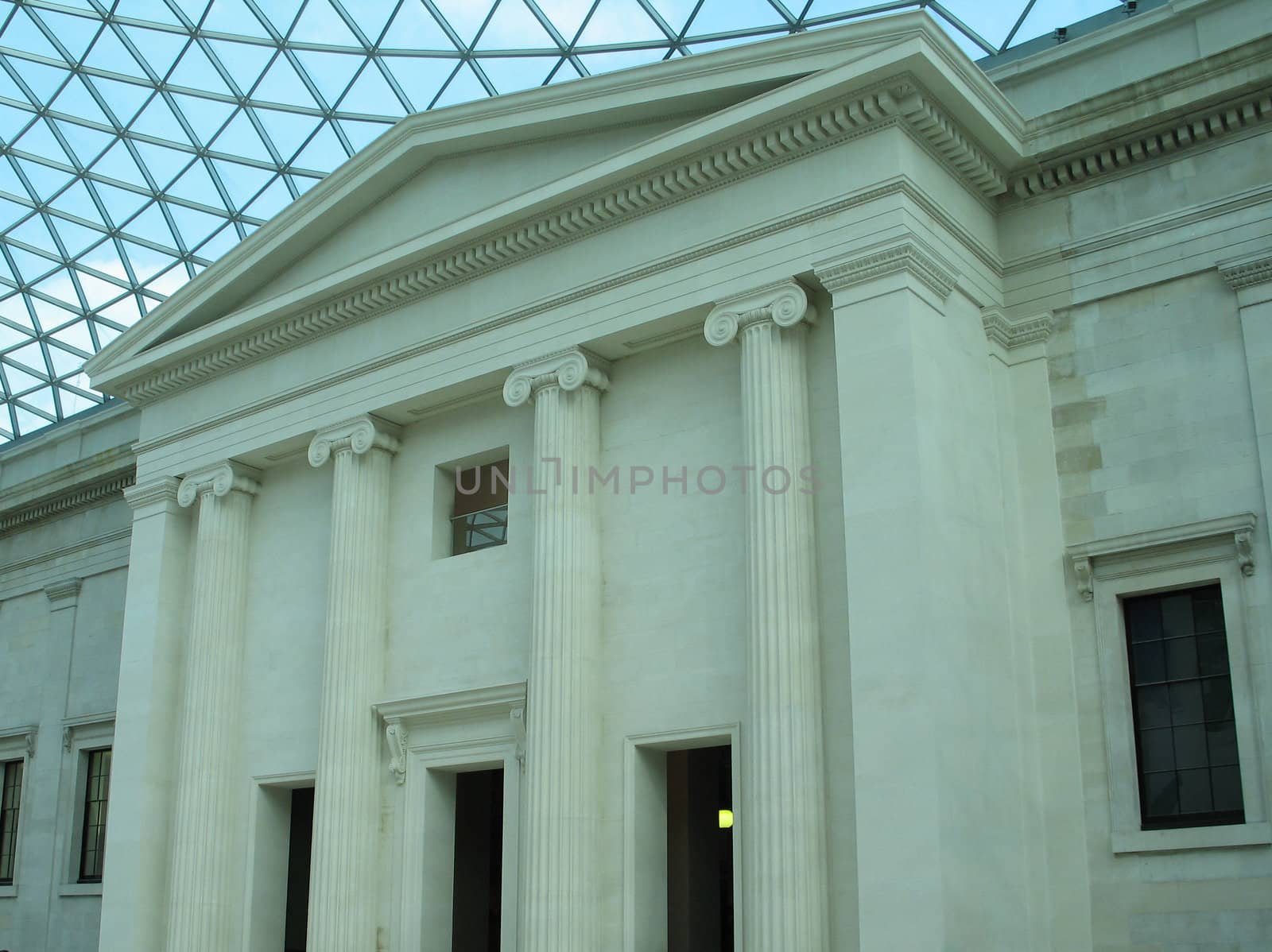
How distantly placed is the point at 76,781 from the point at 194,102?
16.5 meters

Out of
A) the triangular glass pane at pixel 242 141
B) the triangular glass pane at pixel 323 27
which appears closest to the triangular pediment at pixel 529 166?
the triangular glass pane at pixel 323 27

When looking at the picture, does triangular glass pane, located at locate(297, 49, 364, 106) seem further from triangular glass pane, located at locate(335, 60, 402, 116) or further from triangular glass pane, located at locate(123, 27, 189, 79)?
triangular glass pane, located at locate(123, 27, 189, 79)

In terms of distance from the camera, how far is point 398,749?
21.4m

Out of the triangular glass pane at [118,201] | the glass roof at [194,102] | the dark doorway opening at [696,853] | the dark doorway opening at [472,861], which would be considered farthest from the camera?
the triangular glass pane at [118,201]

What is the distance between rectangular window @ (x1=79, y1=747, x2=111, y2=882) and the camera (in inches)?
1212

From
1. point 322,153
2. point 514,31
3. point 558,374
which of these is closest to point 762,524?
point 558,374

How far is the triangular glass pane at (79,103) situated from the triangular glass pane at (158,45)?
2380 millimetres

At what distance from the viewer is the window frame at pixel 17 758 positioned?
32219 mm

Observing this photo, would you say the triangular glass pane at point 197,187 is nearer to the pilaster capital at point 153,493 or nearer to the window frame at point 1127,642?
the pilaster capital at point 153,493

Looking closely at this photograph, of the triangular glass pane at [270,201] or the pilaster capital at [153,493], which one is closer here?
the pilaster capital at [153,493]

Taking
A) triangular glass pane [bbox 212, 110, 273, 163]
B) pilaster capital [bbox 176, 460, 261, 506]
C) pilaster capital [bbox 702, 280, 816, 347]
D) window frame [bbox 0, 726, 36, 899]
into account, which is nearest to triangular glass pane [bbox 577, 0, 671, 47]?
triangular glass pane [bbox 212, 110, 273, 163]

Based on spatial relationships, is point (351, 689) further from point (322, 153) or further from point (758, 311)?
point (322, 153)

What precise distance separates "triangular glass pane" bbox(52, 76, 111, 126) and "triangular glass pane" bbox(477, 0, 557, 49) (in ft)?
39.7

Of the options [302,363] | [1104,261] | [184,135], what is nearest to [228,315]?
[302,363]
